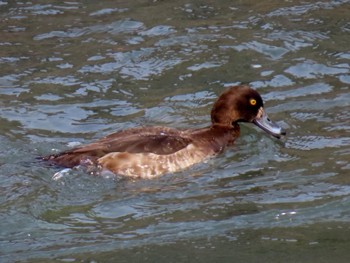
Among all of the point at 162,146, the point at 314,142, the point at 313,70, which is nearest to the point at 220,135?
the point at 162,146

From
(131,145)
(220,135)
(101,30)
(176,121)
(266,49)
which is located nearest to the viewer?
(131,145)

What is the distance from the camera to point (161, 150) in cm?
983

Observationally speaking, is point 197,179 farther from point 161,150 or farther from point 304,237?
A: point 304,237

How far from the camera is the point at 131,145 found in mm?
9750

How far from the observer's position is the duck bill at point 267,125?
402 inches

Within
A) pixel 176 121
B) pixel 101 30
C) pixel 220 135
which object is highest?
pixel 101 30

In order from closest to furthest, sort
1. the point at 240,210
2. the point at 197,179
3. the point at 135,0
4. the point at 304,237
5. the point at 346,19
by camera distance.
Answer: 1. the point at 304,237
2. the point at 240,210
3. the point at 197,179
4. the point at 346,19
5. the point at 135,0

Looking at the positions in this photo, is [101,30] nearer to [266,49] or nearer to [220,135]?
[266,49]

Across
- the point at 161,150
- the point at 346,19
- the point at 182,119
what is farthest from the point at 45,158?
the point at 346,19

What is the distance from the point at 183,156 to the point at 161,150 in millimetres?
226

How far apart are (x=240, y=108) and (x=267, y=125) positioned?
35cm

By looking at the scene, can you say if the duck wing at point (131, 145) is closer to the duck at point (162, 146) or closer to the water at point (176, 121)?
the duck at point (162, 146)

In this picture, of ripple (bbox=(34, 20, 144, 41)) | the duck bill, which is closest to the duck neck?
the duck bill

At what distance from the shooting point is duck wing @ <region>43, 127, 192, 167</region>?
961cm
